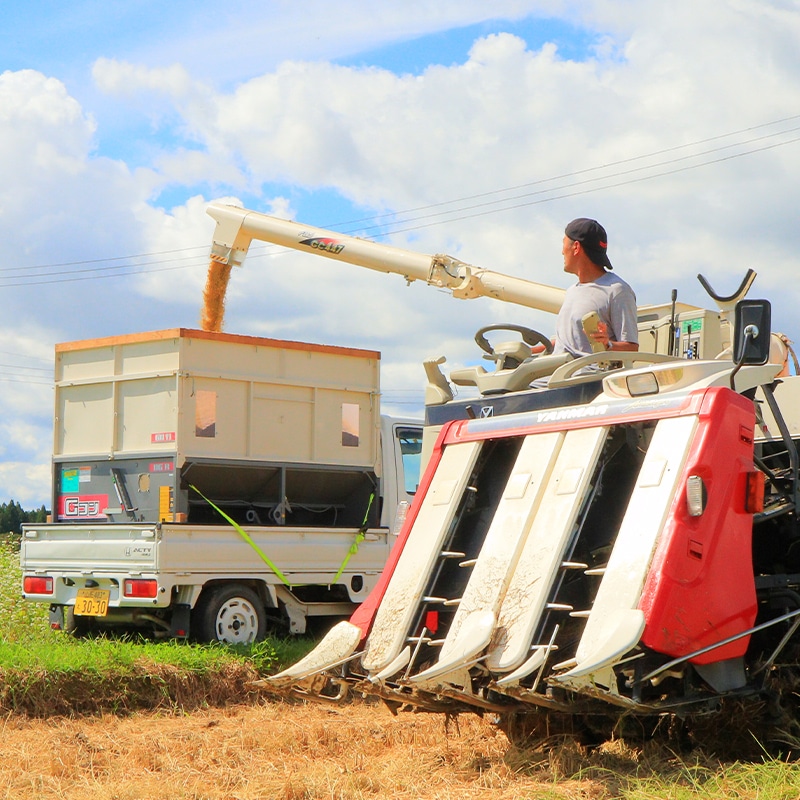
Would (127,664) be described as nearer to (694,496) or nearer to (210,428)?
(210,428)

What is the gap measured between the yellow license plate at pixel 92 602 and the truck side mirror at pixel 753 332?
637cm

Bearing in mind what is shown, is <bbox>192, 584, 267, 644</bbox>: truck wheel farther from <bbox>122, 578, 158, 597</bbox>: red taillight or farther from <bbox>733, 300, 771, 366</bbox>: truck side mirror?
<bbox>733, 300, 771, 366</bbox>: truck side mirror

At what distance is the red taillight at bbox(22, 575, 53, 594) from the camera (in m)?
10.4

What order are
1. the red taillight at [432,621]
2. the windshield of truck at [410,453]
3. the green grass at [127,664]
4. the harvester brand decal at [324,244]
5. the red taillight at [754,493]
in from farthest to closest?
the harvester brand decal at [324,244] → the windshield of truck at [410,453] → the green grass at [127,664] → the red taillight at [432,621] → the red taillight at [754,493]

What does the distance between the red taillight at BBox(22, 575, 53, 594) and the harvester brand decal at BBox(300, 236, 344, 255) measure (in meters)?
4.58

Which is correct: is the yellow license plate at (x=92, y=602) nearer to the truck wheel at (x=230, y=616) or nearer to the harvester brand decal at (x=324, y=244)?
the truck wheel at (x=230, y=616)

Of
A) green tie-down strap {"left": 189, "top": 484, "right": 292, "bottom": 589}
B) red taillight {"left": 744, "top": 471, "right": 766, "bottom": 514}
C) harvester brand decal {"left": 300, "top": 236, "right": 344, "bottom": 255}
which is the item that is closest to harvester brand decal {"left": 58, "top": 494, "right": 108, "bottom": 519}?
green tie-down strap {"left": 189, "top": 484, "right": 292, "bottom": 589}

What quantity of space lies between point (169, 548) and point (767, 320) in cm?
580

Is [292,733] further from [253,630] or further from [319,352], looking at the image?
[319,352]

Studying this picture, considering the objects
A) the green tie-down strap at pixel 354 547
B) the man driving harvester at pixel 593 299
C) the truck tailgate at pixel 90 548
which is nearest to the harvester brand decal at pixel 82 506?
the truck tailgate at pixel 90 548

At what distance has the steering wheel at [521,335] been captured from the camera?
6.98 m

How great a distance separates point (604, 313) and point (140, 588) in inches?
196

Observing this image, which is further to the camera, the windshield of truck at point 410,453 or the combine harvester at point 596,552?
the windshield of truck at point 410,453

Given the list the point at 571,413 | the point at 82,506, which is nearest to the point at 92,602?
the point at 82,506
